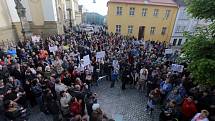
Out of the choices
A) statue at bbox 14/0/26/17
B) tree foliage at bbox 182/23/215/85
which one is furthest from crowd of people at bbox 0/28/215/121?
statue at bbox 14/0/26/17

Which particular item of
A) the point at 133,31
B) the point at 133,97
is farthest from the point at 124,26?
the point at 133,97

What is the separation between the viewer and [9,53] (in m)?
12.8

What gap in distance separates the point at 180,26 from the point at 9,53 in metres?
29.3

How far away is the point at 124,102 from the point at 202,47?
4.73 metres

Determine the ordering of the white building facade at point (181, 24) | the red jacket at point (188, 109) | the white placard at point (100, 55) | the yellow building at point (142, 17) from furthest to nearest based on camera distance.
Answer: the white building facade at point (181, 24) < the yellow building at point (142, 17) < the white placard at point (100, 55) < the red jacket at point (188, 109)

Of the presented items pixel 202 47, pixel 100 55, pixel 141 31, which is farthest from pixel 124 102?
pixel 141 31

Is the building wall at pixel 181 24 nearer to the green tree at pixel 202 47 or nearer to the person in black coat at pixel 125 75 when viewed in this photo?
the person in black coat at pixel 125 75

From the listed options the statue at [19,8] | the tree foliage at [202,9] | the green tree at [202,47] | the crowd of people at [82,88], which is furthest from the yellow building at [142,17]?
the green tree at [202,47]

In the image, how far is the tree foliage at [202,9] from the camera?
8.08 m

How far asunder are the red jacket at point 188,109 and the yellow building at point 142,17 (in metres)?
24.5

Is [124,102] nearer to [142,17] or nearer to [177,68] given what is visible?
[177,68]

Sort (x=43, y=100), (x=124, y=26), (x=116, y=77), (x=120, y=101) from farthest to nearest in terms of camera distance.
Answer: (x=124, y=26)
(x=116, y=77)
(x=120, y=101)
(x=43, y=100)

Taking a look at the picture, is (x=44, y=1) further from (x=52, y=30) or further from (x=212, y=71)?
(x=212, y=71)

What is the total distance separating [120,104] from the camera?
1009 centimetres
